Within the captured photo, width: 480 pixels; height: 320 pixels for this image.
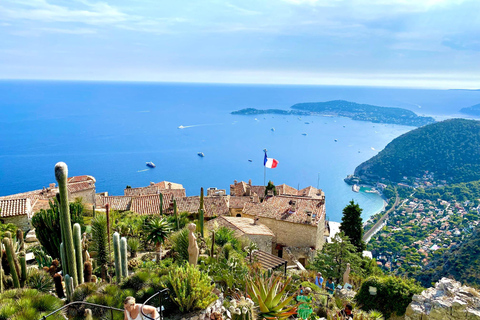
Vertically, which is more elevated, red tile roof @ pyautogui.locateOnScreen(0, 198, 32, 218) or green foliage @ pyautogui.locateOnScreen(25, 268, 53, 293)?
green foliage @ pyautogui.locateOnScreen(25, 268, 53, 293)

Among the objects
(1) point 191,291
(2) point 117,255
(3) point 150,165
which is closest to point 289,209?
(2) point 117,255

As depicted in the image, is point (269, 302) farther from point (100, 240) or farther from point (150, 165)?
point (150, 165)

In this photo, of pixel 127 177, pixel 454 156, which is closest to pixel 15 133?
pixel 127 177

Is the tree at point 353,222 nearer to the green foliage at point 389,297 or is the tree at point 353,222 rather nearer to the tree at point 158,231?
the green foliage at point 389,297

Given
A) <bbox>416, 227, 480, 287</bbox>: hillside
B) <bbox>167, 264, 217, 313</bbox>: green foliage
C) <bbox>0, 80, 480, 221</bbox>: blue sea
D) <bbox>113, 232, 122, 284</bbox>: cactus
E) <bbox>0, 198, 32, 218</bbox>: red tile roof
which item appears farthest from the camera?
<bbox>0, 80, 480, 221</bbox>: blue sea

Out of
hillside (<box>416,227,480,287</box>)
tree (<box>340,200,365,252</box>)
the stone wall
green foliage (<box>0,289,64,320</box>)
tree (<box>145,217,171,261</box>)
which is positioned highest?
green foliage (<box>0,289,64,320</box>)

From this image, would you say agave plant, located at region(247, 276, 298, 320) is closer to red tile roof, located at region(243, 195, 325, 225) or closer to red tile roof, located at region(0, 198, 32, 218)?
red tile roof, located at region(0, 198, 32, 218)

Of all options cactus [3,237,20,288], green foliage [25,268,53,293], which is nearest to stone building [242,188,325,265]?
green foliage [25,268,53,293]
